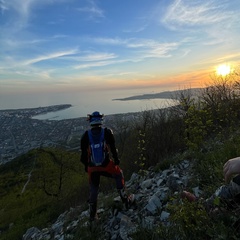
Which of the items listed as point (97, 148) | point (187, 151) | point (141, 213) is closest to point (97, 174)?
point (97, 148)

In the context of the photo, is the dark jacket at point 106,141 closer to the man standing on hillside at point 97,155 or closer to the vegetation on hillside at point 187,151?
the man standing on hillside at point 97,155

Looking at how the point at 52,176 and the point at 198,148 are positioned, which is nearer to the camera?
the point at 198,148

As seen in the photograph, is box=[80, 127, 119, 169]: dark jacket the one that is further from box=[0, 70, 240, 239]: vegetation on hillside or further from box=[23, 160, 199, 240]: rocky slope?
box=[0, 70, 240, 239]: vegetation on hillside

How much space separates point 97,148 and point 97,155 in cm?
16

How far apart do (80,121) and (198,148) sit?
89210 millimetres

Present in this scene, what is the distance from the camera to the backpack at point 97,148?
561 cm

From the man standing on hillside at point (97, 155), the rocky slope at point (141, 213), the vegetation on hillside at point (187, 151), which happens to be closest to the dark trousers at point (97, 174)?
the man standing on hillside at point (97, 155)

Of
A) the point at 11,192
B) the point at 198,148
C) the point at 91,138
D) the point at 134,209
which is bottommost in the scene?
the point at 11,192

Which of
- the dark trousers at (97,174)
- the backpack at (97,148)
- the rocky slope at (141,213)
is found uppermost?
the backpack at (97,148)

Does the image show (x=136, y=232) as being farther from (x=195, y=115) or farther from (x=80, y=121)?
(x=80, y=121)

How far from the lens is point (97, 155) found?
18.4ft

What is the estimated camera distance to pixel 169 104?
14172 mm

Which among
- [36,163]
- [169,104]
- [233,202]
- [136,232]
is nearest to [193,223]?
[233,202]

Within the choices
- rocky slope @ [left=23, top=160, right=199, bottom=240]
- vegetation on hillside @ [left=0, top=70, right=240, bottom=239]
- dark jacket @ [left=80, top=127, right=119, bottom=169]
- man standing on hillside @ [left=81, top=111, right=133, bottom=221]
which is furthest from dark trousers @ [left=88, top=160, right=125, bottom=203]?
vegetation on hillside @ [left=0, top=70, right=240, bottom=239]
